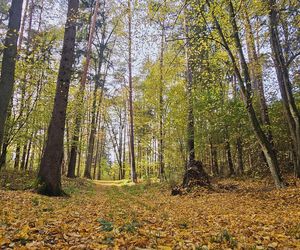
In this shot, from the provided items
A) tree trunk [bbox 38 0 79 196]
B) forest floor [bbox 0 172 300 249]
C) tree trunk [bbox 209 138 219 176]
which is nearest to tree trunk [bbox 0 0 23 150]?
tree trunk [bbox 38 0 79 196]

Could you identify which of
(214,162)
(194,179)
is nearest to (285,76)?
(194,179)

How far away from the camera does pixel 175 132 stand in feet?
51.0

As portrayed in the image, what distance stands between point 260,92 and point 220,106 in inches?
93.5

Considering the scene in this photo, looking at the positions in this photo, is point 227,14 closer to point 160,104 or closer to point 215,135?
point 215,135

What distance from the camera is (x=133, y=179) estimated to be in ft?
62.0

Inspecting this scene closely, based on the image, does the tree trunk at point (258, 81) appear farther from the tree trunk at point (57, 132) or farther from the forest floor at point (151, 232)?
the forest floor at point (151, 232)

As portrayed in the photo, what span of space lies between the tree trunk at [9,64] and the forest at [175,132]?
0.03 metres

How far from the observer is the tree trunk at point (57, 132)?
830 centimetres

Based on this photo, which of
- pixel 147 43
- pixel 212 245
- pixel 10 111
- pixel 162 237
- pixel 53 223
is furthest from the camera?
pixel 10 111

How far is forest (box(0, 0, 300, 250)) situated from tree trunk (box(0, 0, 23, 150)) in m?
0.03

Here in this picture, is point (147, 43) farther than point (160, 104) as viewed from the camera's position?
No

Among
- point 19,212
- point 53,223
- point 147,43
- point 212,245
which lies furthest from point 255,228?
point 147,43

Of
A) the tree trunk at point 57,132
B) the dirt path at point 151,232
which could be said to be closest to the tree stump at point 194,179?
the tree trunk at point 57,132

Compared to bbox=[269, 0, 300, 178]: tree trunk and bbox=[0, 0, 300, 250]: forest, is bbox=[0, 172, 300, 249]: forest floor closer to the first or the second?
bbox=[0, 0, 300, 250]: forest
